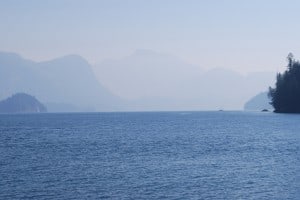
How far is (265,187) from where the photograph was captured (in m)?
53.5

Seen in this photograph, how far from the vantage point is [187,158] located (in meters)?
77.5

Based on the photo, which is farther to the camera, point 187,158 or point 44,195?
point 187,158

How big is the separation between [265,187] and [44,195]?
21.3 meters

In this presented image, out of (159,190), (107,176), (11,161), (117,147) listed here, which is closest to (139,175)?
(107,176)

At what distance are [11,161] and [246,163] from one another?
Answer: 31.9 meters

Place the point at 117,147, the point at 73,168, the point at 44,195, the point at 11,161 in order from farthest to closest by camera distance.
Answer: the point at 117,147
the point at 11,161
the point at 73,168
the point at 44,195

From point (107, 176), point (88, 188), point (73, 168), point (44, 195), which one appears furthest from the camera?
point (73, 168)

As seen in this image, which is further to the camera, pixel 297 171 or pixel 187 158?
pixel 187 158

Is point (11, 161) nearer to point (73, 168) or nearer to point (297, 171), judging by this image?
point (73, 168)

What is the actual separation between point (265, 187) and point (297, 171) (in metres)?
11.1

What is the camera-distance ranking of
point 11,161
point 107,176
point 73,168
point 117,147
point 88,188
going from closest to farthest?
point 88,188 < point 107,176 < point 73,168 < point 11,161 < point 117,147

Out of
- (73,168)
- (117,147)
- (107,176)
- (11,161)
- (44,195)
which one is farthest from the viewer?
(117,147)

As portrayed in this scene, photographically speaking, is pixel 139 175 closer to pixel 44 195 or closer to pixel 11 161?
pixel 44 195

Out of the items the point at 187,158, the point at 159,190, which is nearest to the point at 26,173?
the point at 159,190
